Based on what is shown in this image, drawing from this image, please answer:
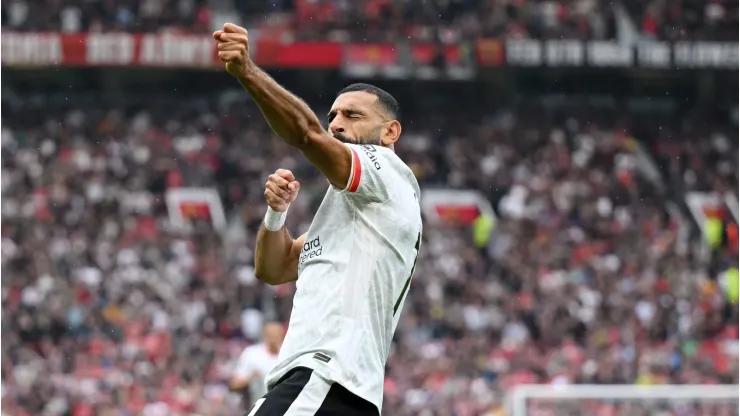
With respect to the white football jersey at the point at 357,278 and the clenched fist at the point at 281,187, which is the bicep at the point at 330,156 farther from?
the clenched fist at the point at 281,187

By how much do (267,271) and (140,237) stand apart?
1633 centimetres

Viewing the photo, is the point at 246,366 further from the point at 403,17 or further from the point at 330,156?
the point at 403,17

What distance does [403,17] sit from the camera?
2458 centimetres

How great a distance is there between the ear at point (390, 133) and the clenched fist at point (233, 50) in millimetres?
775

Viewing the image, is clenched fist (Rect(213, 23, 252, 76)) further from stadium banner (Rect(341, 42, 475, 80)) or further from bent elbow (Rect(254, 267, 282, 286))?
stadium banner (Rect(341, 42, 475, 80))

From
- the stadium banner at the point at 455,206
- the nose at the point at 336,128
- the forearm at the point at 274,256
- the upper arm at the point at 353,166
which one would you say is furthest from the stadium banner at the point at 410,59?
the upper arm at the point at 353,166

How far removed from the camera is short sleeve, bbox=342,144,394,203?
4.13 meters

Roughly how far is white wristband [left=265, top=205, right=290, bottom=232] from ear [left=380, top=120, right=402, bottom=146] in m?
0.43

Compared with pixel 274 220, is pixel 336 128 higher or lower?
higher

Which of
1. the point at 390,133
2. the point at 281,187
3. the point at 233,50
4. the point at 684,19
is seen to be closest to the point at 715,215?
the point at 684,19

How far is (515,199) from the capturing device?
901 inches

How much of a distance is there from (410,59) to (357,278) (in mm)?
19932

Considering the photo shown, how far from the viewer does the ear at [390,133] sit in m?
4.46

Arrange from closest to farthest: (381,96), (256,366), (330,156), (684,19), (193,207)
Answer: (330,156), (381,96), (256,366), (193,207), (684,19)
